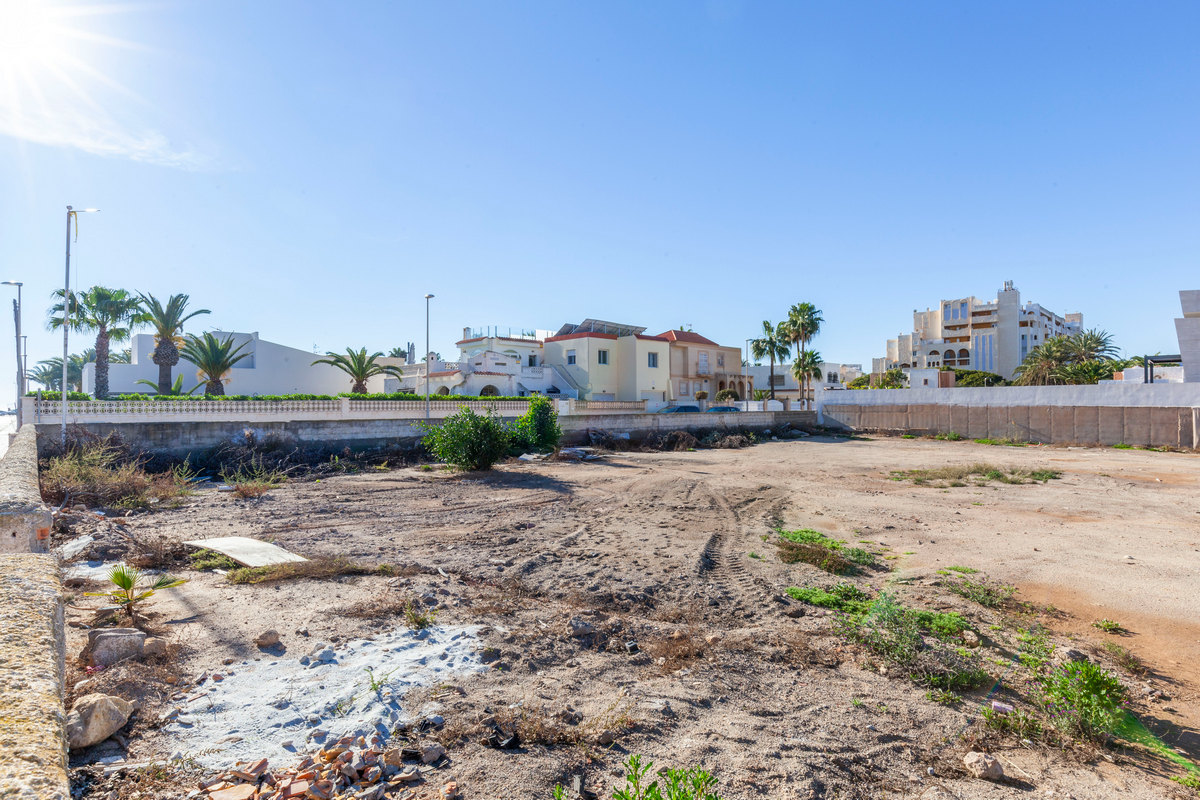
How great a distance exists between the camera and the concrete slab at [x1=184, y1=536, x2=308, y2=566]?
7336 millimetres

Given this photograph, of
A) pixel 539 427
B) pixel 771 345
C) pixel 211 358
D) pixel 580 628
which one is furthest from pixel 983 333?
pixel 580 628

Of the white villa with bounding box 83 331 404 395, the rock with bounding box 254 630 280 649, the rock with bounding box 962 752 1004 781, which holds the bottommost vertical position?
the rock with bounding box 962 752 1004 781

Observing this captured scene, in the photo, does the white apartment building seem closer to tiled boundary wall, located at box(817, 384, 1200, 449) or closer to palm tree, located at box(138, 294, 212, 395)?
tiled boundary wall, located at box(817, 384, 1200, 449)

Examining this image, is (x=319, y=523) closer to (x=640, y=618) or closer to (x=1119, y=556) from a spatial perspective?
(x=640, y=618)

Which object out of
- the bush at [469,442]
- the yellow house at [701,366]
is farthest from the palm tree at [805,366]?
the bush at [469,442]

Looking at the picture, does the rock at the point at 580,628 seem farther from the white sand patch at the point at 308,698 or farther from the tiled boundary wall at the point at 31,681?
the tiled boundary wall at the point at 31,681

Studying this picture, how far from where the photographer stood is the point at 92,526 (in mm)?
9250

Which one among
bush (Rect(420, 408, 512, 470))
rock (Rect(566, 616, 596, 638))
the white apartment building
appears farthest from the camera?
the white apartment building

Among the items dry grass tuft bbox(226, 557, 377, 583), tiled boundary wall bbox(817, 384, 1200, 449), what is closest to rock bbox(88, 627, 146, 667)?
dry grass tuft bbox(226, 557, 377, 583)

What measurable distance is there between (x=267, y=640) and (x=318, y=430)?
56.1 ft

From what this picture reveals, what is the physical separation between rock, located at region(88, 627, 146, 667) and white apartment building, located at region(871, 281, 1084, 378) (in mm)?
95010

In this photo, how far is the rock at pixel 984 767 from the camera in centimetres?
362

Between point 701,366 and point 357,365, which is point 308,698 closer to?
point 357,365

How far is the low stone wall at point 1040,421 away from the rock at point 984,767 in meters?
31.7
